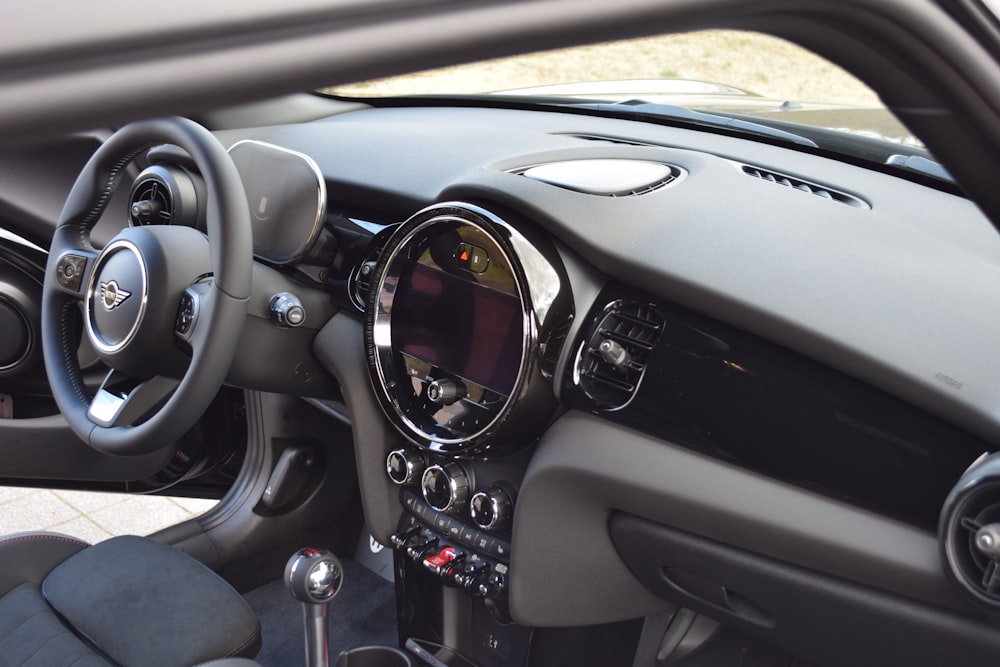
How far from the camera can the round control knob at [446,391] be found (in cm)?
150

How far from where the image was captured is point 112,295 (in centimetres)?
161

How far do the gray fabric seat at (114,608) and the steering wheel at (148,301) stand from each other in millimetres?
245

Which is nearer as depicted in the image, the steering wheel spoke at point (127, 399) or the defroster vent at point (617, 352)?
Answer: the defroster vent at point (617, 352)

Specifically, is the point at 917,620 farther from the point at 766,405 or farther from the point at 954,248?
the point at 954,248

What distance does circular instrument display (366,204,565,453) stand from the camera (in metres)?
1.36

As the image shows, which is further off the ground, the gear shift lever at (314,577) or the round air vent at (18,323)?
the round air vent at (18,323)

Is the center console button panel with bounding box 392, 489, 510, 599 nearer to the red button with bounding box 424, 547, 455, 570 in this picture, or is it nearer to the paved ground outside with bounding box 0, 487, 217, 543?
the red button with bounding box 424, 547, 455, 570

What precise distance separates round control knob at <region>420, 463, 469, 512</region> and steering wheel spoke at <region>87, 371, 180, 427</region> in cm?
47

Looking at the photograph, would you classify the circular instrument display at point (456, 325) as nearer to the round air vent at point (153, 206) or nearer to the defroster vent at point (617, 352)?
the defroster vent at point (617, 352)

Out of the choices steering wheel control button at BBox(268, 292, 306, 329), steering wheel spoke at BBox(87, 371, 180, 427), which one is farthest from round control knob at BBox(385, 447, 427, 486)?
steering wheel spoke at BBox(87, 371, 180, 427)

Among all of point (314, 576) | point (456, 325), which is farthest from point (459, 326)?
point (314, 576)

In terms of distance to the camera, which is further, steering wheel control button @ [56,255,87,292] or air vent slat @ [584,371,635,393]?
steering wheel control button @ [56,255,87,292]

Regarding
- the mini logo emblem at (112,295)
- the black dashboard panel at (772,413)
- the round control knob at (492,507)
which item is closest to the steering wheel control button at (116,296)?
the mini logo emblem at (112,295)

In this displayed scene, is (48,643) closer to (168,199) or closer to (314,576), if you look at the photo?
(314,576)
